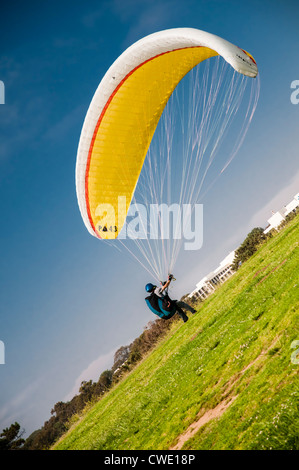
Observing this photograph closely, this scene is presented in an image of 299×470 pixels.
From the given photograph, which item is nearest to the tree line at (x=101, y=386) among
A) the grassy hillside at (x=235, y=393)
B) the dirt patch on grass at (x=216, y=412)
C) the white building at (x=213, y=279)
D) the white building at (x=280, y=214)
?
the grassy hillside at (x=235, y=393)

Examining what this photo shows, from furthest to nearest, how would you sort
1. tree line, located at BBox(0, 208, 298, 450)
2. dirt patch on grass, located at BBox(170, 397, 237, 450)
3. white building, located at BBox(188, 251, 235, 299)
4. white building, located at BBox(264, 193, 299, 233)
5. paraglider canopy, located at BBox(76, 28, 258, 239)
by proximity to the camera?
white building, located at BBox(188, 251, 235, 299), white building, located at BBox(264, 193, 299, 233), tree line, located at BBox(0, 208, 298, 450), paraglider canopy, located at BBox(76, 28, 258, 239), dirt patch on grass, located at BBox(170, 397, 237, 450)

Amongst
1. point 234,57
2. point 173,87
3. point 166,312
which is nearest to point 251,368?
point 166,312

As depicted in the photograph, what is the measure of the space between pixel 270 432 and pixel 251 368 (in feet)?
6.12

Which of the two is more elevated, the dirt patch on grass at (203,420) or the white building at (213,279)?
the dirt patch on grass at (203,420)

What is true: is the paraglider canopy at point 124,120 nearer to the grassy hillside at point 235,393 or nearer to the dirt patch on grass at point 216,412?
the grassy hillside at point 235,393

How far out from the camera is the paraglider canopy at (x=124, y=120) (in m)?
8.27

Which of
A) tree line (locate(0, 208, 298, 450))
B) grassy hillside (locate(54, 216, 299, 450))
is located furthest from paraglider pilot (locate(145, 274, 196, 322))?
tree line (locate(0, 208, 298, 450))

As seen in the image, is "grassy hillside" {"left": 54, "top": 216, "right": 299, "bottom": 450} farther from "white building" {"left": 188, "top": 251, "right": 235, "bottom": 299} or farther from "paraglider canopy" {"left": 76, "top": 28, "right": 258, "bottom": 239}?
"white building" {"left": 188, "top": 251, "right": 235, "bottom": 299}

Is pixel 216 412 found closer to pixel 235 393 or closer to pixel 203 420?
pixel 203 420

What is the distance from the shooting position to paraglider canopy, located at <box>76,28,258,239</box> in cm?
827

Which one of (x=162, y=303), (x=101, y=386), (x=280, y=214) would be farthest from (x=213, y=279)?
(x=162, y=303)

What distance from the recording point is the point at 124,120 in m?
9.41

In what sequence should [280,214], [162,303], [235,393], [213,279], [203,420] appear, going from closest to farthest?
[235,393] → [203,420] → [162,303] → [280,214] → [213,279]

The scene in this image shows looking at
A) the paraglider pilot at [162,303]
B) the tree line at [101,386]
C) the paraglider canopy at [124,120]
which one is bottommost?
the tree line at [101,386]
